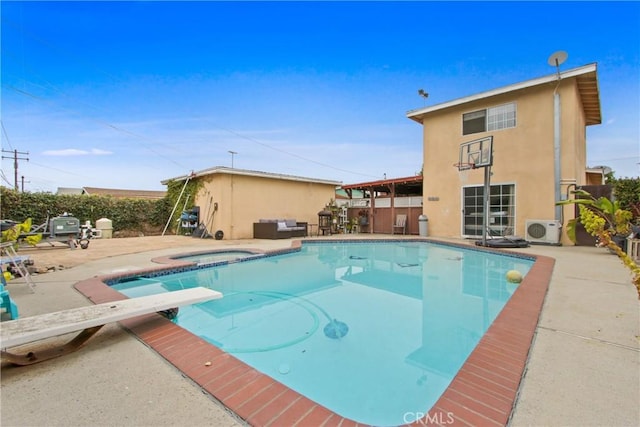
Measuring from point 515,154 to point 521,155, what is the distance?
195mm

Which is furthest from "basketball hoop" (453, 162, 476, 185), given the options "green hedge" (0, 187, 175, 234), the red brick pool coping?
"green hedge" (0, 187, 175, 234)

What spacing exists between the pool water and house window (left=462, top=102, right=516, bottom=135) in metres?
6.05

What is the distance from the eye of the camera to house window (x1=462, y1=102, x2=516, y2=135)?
10.4m

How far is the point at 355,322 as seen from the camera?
349 cm

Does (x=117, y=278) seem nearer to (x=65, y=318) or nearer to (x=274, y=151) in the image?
(x=65, y=318)

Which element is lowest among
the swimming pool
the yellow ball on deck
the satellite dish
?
the swimming pool

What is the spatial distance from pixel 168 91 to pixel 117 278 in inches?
463

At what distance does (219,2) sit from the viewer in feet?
26.8

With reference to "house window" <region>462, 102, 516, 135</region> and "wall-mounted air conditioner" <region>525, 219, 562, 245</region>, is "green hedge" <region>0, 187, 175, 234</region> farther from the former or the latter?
"wall-mounted air conditioner" <region>525, 219, 562, 245</region>

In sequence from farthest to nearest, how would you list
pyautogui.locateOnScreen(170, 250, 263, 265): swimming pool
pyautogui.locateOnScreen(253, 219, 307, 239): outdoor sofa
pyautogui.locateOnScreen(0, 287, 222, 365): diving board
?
1. pyautogui.locateOnScreen(253, 219, 307, 239): outdoor sofa
2. pyautogui.locateOnScreen(170, 250, 263, 265): swimming pool
3. pyautogui.locateOnScreen(0, 287, 222, 365): diving board

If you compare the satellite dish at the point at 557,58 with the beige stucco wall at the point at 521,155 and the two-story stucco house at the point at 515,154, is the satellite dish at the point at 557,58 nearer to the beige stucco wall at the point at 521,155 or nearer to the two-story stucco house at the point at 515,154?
the two-story stucco house at the point at 515,154

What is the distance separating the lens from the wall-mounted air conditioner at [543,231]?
8.90 metres

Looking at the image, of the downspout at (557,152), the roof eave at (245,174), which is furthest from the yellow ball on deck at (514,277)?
the roof eave at (245,174)

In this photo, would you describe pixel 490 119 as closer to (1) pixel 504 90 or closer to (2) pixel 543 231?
(1) pixel 504 90
